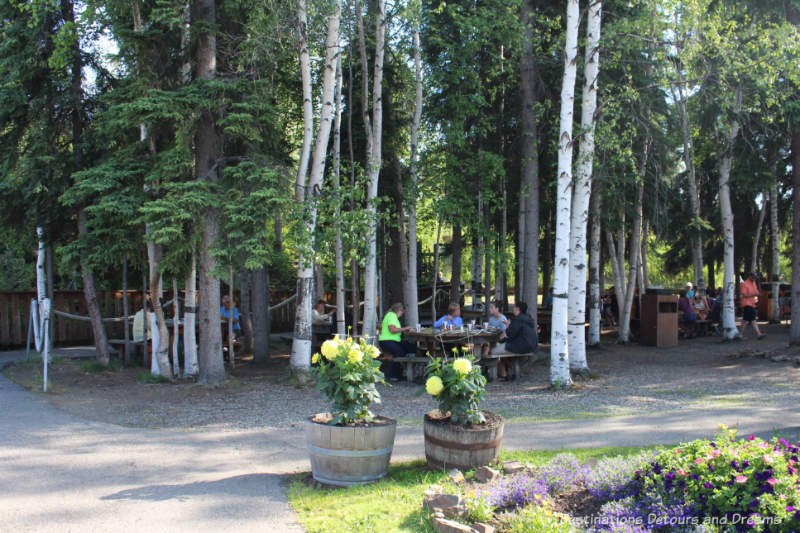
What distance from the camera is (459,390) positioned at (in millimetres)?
5312

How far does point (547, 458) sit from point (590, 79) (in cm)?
748

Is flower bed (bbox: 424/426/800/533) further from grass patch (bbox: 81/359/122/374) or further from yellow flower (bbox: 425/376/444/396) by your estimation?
grass patch (bbox: 81/359/122/374)

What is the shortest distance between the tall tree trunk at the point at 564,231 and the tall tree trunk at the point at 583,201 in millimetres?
448

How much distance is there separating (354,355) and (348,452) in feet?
2.69

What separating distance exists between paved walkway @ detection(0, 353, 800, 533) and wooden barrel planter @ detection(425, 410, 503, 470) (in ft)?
A: 2.67

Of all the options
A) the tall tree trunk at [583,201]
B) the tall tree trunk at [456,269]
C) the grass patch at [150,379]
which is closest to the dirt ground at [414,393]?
the grass patch at [150,379]

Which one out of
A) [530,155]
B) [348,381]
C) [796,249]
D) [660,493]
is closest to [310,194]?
[530,155]

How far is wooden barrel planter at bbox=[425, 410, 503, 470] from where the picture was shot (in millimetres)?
5277

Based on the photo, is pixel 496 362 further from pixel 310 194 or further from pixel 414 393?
pixel 310 194

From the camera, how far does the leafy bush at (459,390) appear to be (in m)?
5.32

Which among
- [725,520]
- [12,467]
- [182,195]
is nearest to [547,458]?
[725,520]

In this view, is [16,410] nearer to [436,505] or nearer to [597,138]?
[436,505]

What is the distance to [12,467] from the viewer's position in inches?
224

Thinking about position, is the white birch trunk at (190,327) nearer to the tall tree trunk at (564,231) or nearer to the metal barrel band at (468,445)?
the tall tree trunk at (564,231)
